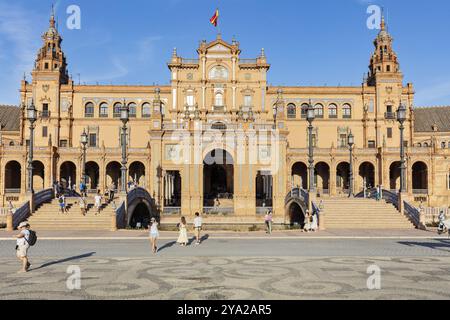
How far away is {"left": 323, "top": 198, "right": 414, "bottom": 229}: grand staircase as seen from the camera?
96.3ft

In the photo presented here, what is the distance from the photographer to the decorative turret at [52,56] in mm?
68500

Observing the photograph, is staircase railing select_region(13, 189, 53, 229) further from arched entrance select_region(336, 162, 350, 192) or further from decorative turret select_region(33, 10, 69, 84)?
arched entrance select_region(336, 162, 350, 192)

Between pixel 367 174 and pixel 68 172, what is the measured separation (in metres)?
43.5

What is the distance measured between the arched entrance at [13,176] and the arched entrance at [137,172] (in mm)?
15688

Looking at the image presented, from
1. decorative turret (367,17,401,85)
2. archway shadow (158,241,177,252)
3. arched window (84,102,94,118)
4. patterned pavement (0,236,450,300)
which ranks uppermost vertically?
decorative turret (367,17,401,85)

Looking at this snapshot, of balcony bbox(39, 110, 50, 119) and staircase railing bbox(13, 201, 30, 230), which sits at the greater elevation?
balcony bbox(39, 110, 50, 119)

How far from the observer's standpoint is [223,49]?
65000 mm

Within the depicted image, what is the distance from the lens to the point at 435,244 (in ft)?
66.8

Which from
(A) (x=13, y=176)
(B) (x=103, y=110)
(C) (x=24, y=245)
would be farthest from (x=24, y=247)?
(B) (x=103, y=110)

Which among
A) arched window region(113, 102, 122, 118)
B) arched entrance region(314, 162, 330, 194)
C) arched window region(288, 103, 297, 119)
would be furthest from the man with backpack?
arched window region(288, 103, 297, 119)

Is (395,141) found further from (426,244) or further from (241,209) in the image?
(426,244)

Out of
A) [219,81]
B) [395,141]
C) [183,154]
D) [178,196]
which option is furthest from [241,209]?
[395,141]

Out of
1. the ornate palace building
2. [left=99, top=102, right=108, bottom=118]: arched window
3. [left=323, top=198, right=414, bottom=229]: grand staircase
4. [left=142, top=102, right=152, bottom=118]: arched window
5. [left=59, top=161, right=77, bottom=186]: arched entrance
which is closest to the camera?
[left=323, top=198, right=414, bottom=229]: grand staircase

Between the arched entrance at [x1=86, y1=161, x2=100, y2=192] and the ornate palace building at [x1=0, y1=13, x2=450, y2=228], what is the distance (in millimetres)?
Result: 181
